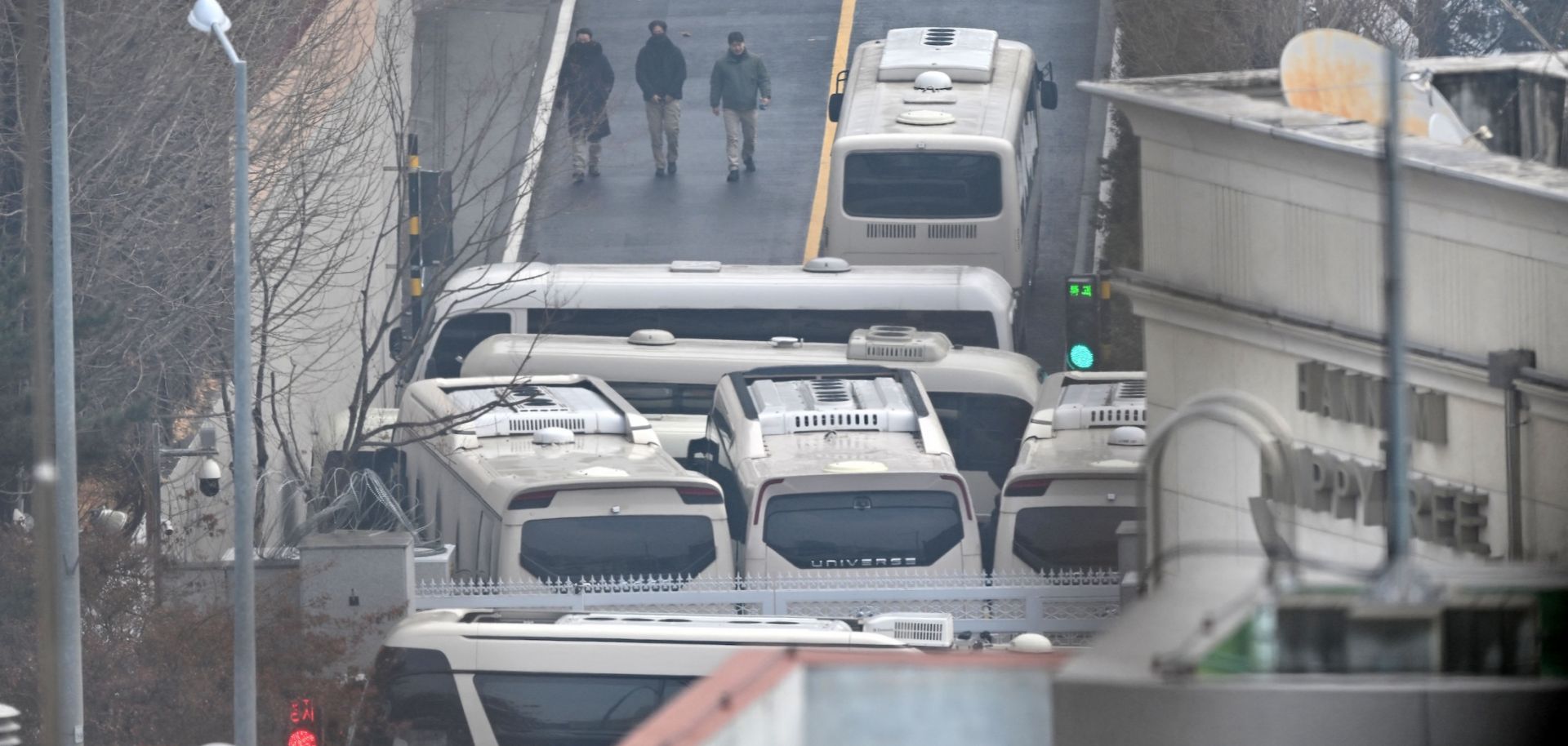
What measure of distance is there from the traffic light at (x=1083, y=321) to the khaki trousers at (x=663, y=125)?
11748 mm

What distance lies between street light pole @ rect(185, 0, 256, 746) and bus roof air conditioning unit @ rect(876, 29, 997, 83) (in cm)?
1275

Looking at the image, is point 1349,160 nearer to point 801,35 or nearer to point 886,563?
point 886,563

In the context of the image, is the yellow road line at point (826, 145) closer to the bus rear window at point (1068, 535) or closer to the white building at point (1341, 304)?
the bus rear window at point (1068, 535)

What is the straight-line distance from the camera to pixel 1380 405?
14.4 metres

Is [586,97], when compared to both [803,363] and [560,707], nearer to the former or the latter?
[803,363]

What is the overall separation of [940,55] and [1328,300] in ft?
52.0

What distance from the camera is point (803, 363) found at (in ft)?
78.0

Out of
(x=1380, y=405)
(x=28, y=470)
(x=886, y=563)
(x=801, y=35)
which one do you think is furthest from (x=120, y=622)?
(x=801, y=35)

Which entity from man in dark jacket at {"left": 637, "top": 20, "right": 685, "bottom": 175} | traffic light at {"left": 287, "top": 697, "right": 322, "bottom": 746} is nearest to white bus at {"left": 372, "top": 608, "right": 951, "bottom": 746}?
traffic light at {"left": 287, "top": 697, "right": 322, "bottom": 746}

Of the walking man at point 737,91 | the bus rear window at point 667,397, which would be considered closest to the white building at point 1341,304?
the bus rear window at point 667,397

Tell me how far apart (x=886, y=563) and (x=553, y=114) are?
62.2 ft

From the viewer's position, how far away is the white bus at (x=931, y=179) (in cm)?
2784

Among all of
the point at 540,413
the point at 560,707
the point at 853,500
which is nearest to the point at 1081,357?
the point at 853,500

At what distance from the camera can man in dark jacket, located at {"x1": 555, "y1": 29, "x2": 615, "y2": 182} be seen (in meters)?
34.0
